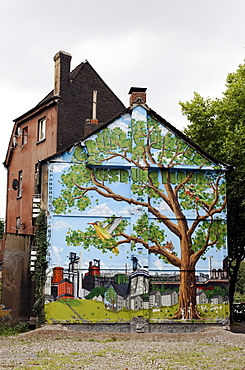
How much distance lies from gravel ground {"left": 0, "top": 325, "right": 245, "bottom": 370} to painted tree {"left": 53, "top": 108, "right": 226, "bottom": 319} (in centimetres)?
314

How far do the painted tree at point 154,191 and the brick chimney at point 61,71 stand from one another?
6.31 m

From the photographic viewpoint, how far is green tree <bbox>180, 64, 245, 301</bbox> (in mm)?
30734

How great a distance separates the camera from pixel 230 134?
3127 cm

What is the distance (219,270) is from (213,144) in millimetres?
11044

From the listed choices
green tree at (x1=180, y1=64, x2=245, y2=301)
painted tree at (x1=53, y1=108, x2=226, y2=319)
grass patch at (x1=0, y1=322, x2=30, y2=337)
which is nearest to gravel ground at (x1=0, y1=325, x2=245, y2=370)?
grass patch at (x1=0, y1=322, x2=30, y2=337)

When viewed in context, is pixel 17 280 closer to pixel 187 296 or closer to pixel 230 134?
pixel 187 296

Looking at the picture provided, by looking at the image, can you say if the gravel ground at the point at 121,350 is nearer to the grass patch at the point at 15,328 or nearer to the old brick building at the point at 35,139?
the grass patch at the point at 15,328

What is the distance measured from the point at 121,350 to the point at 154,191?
8940 mm

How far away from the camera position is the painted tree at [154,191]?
2370 cm

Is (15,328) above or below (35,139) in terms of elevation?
below

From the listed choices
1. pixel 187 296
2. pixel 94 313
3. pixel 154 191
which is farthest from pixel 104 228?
pixel 187 296

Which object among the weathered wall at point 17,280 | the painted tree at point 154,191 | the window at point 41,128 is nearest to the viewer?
the painted tree at point 154,191

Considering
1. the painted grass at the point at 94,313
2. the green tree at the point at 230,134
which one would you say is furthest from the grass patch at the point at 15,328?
the green tree at the point at 230,134

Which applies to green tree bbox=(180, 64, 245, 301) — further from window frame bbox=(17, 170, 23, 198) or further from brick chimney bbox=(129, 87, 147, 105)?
window frame bbox=(17, 170, 23, 198)
